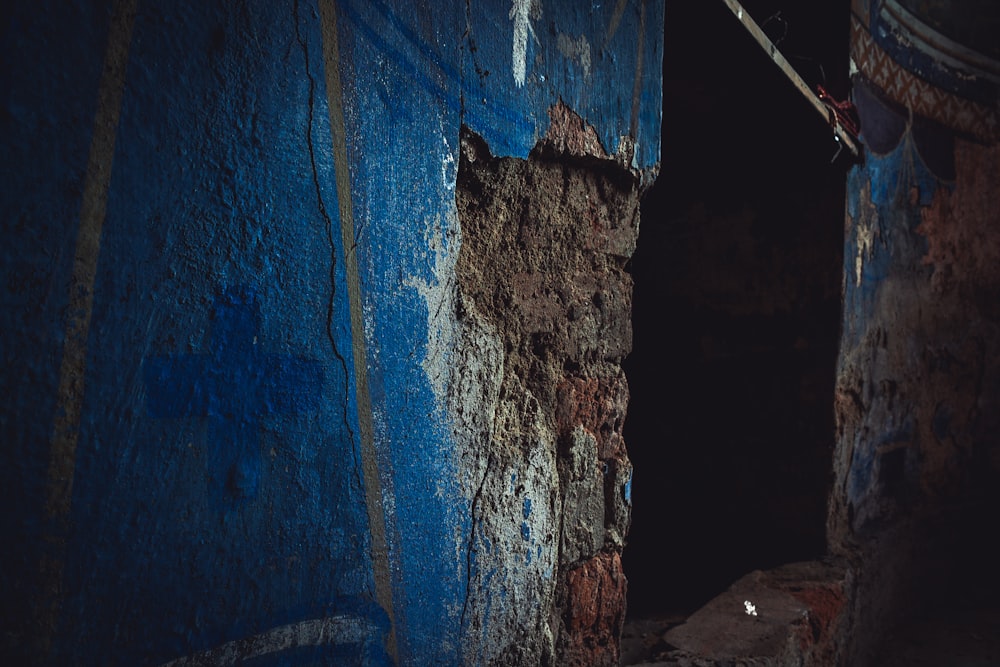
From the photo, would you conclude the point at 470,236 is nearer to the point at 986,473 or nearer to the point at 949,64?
the point at 949,64

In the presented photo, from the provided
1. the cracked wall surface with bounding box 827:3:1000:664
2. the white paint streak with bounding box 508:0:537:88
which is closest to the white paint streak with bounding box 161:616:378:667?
the white paint streak with bounding box 508:0:537:88

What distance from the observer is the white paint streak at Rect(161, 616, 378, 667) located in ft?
3.00

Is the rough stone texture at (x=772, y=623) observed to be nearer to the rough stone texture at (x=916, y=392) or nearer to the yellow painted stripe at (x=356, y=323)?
the rough stone texture at (x=916, y=392)

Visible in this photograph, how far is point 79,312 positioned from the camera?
796 millimetres

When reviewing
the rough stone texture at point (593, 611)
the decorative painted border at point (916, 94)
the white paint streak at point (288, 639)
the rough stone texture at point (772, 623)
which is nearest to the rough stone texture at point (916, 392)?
the decorative painted border at point (916, 94)

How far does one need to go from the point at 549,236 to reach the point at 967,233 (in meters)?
3.11

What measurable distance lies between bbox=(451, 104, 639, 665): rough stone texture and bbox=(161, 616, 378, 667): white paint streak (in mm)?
248

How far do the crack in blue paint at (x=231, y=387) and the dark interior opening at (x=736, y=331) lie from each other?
1943 millimetres

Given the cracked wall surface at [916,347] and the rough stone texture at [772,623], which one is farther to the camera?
the cracked wall surface at [916,347]

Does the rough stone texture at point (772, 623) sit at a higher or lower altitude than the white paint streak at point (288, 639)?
lower

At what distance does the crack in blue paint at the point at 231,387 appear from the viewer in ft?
2.85

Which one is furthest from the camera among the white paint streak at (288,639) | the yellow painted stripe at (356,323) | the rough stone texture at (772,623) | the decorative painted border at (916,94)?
the decorative painted border at (916,94)

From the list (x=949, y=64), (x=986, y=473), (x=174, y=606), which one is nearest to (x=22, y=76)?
(x=174, y=606)

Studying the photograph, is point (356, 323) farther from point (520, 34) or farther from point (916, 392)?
point (916, 392)
